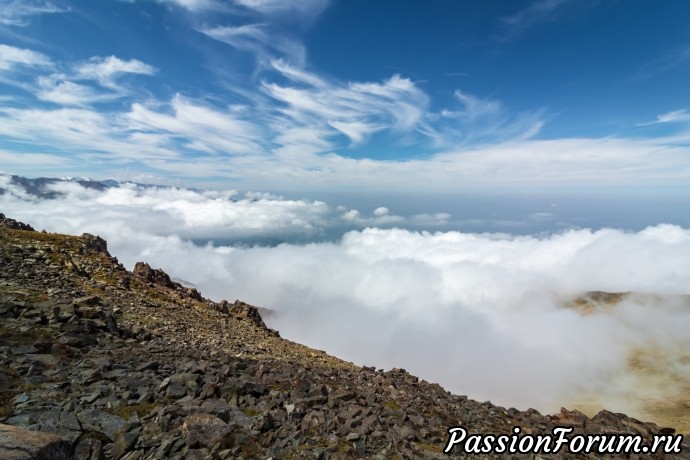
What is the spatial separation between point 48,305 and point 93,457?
61.8 ft

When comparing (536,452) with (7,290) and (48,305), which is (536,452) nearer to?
(48,305)

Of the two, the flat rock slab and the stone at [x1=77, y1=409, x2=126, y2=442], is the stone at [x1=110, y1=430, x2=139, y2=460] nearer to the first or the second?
the stone at [x1=77, y1=409, x2=126, y2=442]

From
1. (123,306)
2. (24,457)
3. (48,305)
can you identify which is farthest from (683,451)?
(123,306)

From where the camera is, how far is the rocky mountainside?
13.2 metres

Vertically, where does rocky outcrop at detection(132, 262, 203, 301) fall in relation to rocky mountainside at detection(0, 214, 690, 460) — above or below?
above

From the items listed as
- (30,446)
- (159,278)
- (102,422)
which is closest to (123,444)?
(102,422)

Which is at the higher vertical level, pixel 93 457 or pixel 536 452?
pixel 536 452

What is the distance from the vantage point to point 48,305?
83.9 feet

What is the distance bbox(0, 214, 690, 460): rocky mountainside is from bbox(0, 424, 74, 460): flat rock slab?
0.04m

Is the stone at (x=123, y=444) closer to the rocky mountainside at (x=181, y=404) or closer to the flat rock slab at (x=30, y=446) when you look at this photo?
the rocky mountainside at (x=181, y=404)

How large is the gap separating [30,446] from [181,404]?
6.52 meters

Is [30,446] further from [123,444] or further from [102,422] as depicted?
[102,422]

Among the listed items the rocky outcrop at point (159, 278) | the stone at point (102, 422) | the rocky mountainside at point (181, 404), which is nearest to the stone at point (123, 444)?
the rocky mountainside at point (181, 404)

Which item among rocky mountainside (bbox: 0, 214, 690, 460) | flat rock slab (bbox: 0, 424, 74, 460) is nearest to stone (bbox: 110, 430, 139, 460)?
rocky mountainside (bbox: 0, 214, 690, 460)
